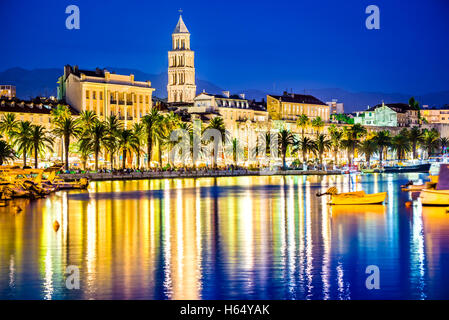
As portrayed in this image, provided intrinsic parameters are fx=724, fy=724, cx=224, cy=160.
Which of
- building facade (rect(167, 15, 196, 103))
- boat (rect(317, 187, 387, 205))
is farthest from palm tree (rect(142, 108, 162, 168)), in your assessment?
building facade (rect(167, 15, 196, 103))

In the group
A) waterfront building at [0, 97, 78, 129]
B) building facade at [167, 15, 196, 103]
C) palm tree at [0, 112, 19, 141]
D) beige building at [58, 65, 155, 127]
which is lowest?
palm tree at [0, 112, 19, 141]

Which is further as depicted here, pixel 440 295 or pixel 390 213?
pixel 390 213

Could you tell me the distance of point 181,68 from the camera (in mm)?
196375

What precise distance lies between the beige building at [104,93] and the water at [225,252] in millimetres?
84494

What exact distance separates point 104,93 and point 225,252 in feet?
381

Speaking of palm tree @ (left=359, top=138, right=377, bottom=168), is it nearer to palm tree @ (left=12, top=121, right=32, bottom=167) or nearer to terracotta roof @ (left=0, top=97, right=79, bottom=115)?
terracotta roof @ (left=0, top=97, right=79, bottom=115)

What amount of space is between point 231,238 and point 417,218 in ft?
53.9

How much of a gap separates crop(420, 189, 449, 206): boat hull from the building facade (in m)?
138

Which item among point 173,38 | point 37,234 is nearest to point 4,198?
point 37,234

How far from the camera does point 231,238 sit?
39562 mm

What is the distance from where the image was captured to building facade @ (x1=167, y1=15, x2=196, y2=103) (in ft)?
640

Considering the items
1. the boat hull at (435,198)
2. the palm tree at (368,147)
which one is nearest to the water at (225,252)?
the boat hull at (435,198)
